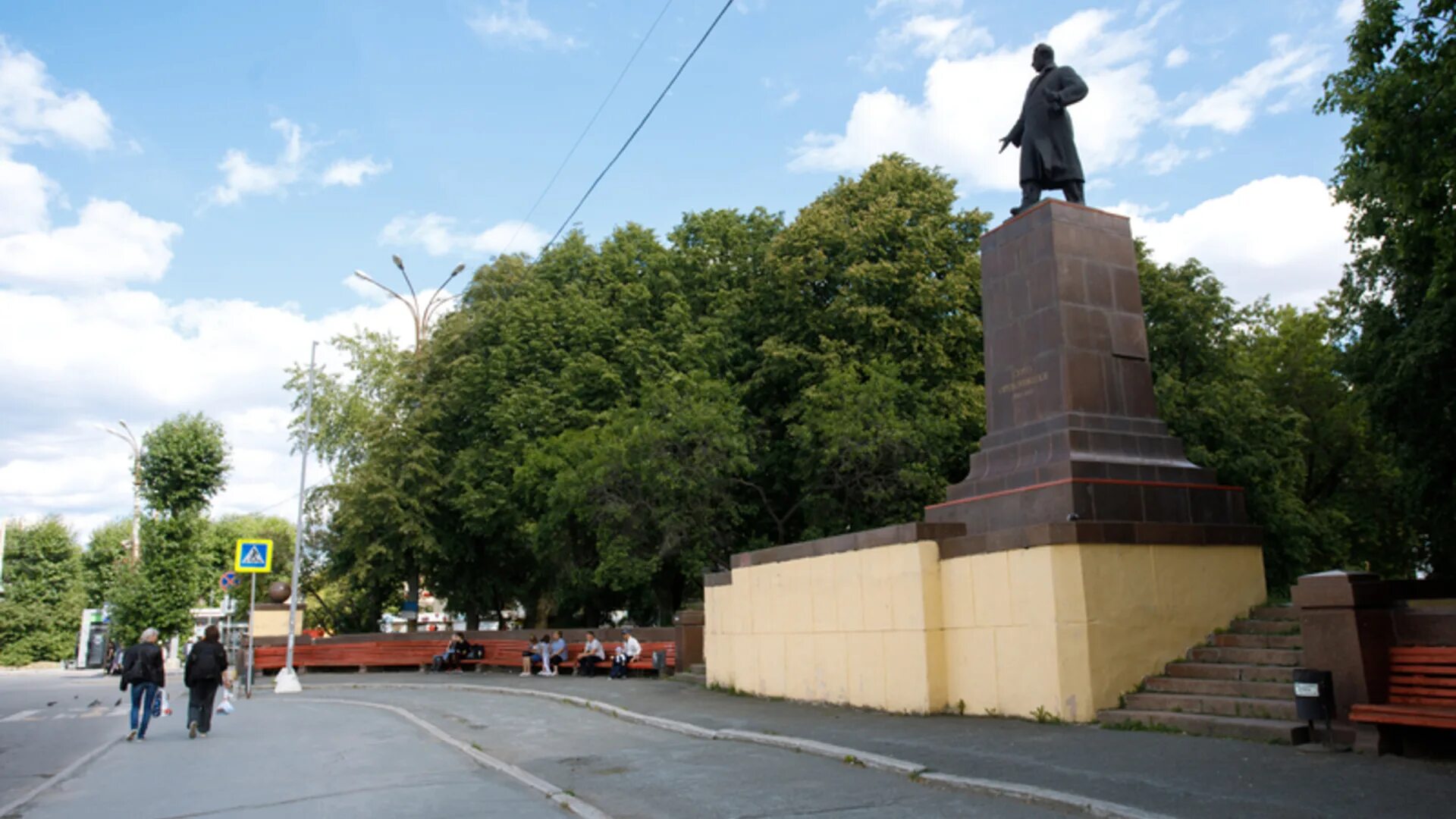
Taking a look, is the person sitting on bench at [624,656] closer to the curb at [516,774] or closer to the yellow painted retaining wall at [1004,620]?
the curb at [516,774]

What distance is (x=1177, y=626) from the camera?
12719mm

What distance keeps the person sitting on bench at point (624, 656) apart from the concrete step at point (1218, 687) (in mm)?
14572

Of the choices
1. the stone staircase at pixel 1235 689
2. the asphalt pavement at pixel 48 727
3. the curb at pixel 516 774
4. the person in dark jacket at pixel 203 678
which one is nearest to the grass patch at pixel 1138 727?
the stone staircase at pixel 1235 689

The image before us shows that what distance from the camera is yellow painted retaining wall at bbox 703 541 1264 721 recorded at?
1210 centimetres

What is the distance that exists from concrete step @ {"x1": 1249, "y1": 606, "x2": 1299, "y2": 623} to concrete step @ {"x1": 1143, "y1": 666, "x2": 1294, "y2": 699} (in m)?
1.64

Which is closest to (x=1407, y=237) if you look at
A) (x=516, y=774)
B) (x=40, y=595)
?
(x=516, y=774)

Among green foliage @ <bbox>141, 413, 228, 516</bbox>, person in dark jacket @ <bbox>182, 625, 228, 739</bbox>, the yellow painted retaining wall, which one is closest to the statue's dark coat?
the yellow painted retaining wall

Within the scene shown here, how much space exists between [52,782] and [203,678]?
4.28 metres

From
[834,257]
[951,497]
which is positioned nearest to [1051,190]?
[951,497]

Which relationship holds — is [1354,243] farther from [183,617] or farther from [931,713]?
[183,617]

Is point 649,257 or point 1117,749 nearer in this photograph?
point 1117,749

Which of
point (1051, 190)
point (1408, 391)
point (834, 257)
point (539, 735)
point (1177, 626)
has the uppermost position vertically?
point (834, 257)

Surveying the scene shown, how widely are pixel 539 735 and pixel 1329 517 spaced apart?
90.3ft

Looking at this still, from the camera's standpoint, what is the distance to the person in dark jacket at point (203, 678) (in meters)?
15.0
